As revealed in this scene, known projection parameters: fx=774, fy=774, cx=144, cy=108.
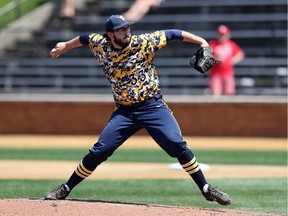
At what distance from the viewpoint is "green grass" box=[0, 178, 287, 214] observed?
8461mm

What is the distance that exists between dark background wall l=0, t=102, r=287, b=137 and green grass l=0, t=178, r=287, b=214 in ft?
21.7

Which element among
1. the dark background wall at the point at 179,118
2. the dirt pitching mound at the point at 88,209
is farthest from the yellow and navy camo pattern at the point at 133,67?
the dark background wall at the point at 179,118

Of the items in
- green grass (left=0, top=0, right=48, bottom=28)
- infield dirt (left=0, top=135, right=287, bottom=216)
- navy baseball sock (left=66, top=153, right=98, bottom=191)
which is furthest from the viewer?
green grass (left=0, top=0, right=48, bottom=28)

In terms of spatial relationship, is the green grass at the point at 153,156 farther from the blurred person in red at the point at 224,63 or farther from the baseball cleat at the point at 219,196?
the baseball cleat at the point at 219,196

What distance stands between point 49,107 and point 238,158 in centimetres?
616

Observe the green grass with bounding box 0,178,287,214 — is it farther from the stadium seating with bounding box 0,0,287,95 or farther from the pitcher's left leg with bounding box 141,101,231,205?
the stadium seating with bounding box 0,0,287,95

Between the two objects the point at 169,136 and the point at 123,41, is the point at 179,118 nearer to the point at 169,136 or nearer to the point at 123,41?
the point at 169,136

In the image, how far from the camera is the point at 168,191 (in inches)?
376

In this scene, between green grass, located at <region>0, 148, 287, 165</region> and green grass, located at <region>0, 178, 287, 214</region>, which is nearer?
green grass, located at <region>0, 178, 287, 214</region>

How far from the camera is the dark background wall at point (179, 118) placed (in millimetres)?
17344

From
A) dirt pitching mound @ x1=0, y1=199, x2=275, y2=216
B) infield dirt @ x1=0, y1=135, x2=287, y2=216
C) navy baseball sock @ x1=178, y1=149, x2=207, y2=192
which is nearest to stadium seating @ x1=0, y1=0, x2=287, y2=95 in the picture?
infield dirt @ x1=0, y1=135, x2=287, y2=216

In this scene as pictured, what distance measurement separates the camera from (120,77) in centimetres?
734

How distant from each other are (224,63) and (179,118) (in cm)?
180

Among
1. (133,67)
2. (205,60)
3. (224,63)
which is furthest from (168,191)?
(224,63)
